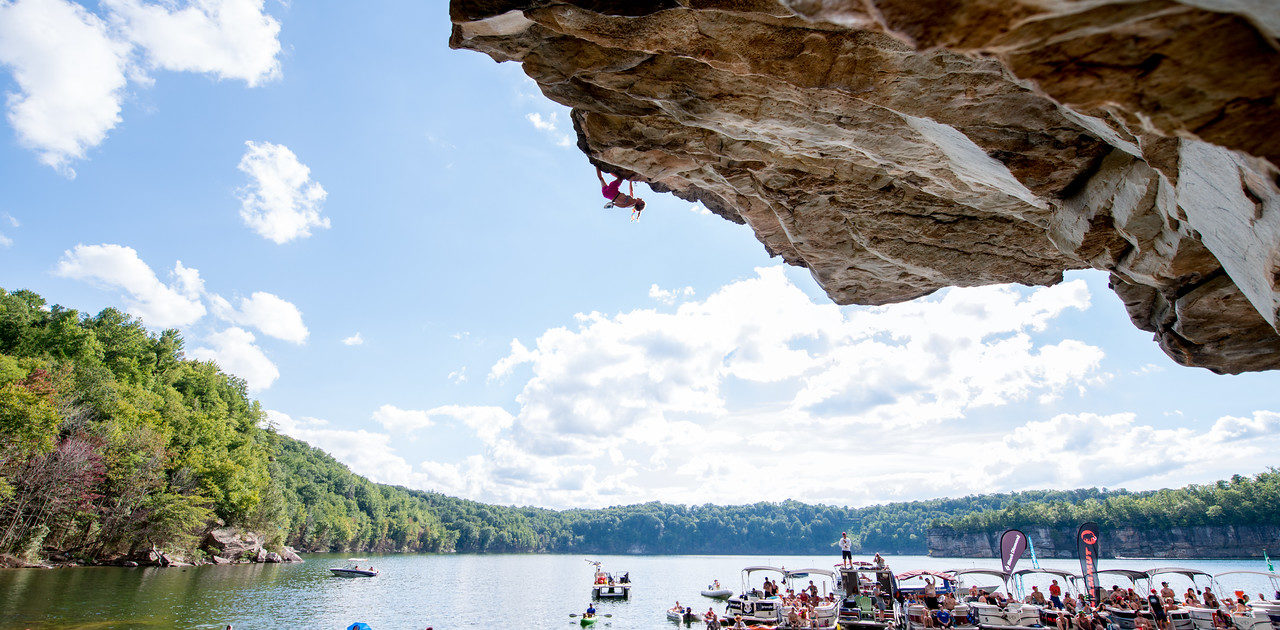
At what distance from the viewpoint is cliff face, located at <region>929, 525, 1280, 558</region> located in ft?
296

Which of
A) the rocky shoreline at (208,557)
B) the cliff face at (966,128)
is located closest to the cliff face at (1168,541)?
the cliff face at (966,128)

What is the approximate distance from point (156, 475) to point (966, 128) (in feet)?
202

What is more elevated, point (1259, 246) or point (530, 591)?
point (1259, 246)

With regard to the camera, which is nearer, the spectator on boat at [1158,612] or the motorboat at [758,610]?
the spectator on boat at [1158,612]

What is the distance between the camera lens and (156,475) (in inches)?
1829

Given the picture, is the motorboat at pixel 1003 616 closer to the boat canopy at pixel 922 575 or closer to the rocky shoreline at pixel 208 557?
the boat canopy at pixel 922 575

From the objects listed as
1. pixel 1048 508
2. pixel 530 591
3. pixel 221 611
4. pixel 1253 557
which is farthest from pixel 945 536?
pixel 221 611

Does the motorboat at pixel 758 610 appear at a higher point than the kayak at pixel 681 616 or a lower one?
higher

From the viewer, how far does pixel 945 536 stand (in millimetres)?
128375

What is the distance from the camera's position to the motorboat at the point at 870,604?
19548mm

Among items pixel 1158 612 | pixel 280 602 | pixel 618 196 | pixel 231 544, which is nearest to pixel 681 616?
pixel 1158 612

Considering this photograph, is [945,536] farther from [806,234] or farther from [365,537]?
[806,234]

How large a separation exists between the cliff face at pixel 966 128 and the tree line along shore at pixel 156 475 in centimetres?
4573

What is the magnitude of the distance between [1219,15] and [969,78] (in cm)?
450
